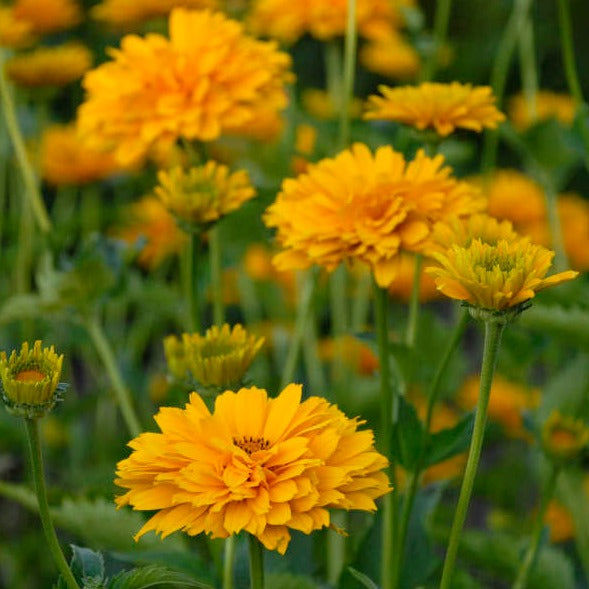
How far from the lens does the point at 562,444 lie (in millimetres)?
876

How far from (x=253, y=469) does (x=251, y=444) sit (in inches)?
1.1

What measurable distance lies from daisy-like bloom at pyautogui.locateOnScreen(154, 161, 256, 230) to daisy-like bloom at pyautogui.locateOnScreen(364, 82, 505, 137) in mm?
122

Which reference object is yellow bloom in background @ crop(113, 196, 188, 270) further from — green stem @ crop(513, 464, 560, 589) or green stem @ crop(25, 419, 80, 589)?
green stem @ crop(25, 419, 80, 589)

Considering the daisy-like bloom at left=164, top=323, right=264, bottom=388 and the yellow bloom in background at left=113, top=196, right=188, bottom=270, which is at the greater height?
the daisy-like bloom at left=164, top=323, right=264, bottom=388

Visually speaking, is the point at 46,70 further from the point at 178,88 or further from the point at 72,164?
the point at 178,88

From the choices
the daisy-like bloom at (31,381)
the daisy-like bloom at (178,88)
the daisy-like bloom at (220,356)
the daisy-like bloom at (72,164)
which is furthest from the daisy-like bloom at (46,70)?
the daisy-like bloom at (31,381)

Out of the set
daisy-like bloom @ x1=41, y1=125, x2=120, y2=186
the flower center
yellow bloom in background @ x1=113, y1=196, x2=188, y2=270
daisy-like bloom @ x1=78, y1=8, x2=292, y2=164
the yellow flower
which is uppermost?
the yellow flower

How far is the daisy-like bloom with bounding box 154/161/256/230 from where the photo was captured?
0.85m

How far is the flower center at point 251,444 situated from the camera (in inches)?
23.4

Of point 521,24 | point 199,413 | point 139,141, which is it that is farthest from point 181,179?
point 521,24

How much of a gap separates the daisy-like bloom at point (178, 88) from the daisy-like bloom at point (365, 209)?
0.62 feet

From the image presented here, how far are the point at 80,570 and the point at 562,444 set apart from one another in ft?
1.28

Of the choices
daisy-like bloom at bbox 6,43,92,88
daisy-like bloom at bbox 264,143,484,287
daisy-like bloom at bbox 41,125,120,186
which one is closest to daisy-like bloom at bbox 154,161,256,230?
daisy-like bloom at bbox 264,143,484,287

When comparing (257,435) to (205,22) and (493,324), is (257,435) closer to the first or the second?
(493,324)
